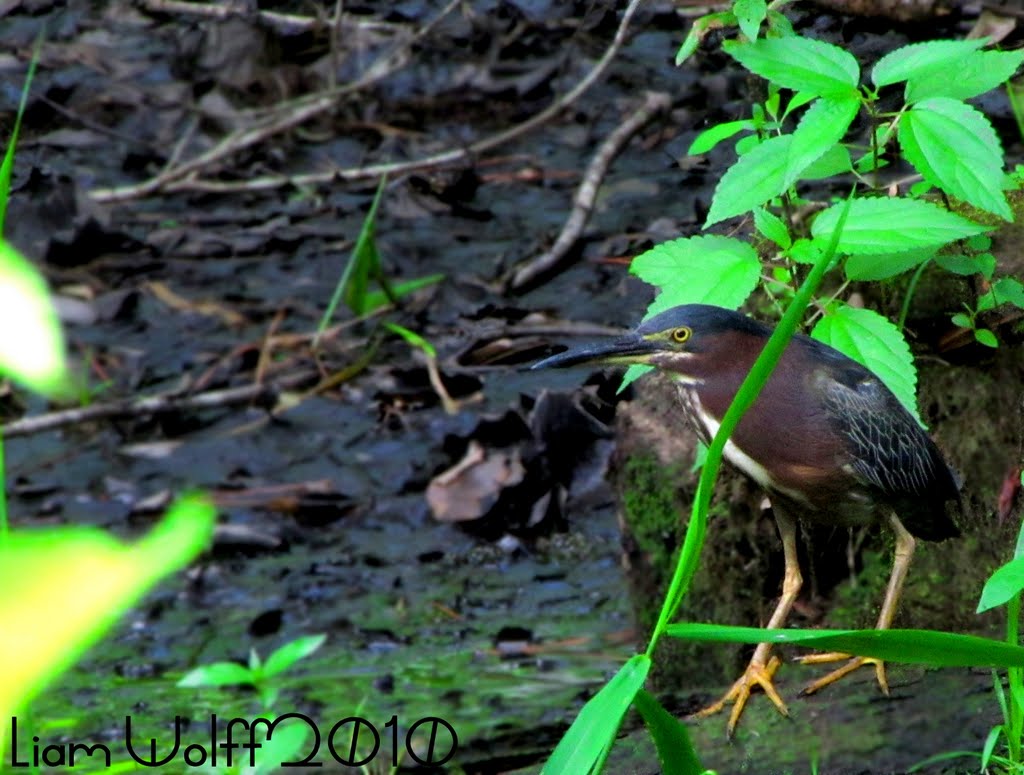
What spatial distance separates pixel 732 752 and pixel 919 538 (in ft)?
2.52

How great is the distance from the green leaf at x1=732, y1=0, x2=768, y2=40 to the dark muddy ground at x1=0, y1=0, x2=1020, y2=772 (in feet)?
2.91

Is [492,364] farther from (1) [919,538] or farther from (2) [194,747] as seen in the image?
(1) [919,538]

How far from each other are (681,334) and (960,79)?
76 cm

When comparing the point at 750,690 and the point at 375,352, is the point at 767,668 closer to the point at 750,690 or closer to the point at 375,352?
the point at 750,690

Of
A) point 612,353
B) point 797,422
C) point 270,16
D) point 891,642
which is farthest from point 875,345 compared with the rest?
point 270,16

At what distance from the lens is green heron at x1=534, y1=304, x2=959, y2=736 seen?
2758 mm

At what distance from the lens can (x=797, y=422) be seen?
2.75 metres

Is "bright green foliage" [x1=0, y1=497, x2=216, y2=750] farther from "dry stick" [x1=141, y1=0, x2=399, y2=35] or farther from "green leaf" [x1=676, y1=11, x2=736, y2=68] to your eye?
"dry stick" [x1=141, y1=0, x2=399, y2=35]

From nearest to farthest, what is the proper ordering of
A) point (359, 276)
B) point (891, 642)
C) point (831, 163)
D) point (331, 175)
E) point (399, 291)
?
1. point (891, 642)
2. point (831, 163)
3. point (359, 276)
4. point (399, 291)
5. point (331, 175)

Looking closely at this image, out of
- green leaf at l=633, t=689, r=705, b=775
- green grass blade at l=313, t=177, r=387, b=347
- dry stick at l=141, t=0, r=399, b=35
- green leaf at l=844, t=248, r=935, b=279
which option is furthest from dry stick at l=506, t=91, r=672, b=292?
green leaf at l=633, t=689, r=705, b=775

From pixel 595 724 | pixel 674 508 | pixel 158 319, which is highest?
pixel 595 724

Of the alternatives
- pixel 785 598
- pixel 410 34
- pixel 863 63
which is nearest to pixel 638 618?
pixel 785 598

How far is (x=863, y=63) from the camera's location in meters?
3.93

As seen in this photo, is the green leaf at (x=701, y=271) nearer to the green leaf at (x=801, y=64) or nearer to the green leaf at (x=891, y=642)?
the green leaf at (x=801, y=64)
